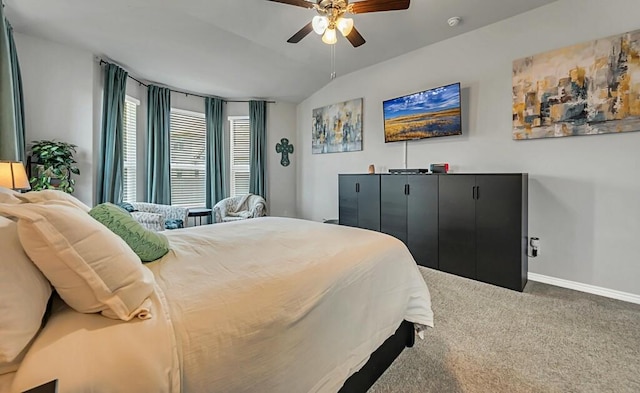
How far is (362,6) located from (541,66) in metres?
2.15

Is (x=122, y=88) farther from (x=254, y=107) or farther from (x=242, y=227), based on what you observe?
(x=242, y=227)

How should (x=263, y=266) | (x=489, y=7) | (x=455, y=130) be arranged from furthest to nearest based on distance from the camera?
(x=455, y=130) < (x=489, y=7) < (x=263, y=266)

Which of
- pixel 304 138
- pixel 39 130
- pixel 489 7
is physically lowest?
pixel 39 130

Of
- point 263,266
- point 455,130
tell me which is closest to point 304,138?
point 455,130

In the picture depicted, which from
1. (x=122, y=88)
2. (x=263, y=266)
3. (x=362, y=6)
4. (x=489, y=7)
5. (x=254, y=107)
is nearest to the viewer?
(x=263, y=266)

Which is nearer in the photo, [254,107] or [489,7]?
[489,7]

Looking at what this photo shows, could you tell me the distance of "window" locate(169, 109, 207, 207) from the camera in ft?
16.1

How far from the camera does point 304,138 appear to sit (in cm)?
573

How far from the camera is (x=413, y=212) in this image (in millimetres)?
3480

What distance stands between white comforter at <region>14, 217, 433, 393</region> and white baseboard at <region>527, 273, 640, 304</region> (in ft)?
7.00

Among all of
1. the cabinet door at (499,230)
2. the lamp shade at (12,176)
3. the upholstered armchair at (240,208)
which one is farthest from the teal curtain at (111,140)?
the cabinet door at (499,230)

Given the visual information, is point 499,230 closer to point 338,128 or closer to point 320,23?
point 320,23

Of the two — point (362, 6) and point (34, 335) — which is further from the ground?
point (362, 6)

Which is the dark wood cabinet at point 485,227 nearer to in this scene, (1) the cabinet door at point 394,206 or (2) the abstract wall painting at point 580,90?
(1) the cabinet door at point 394,206
